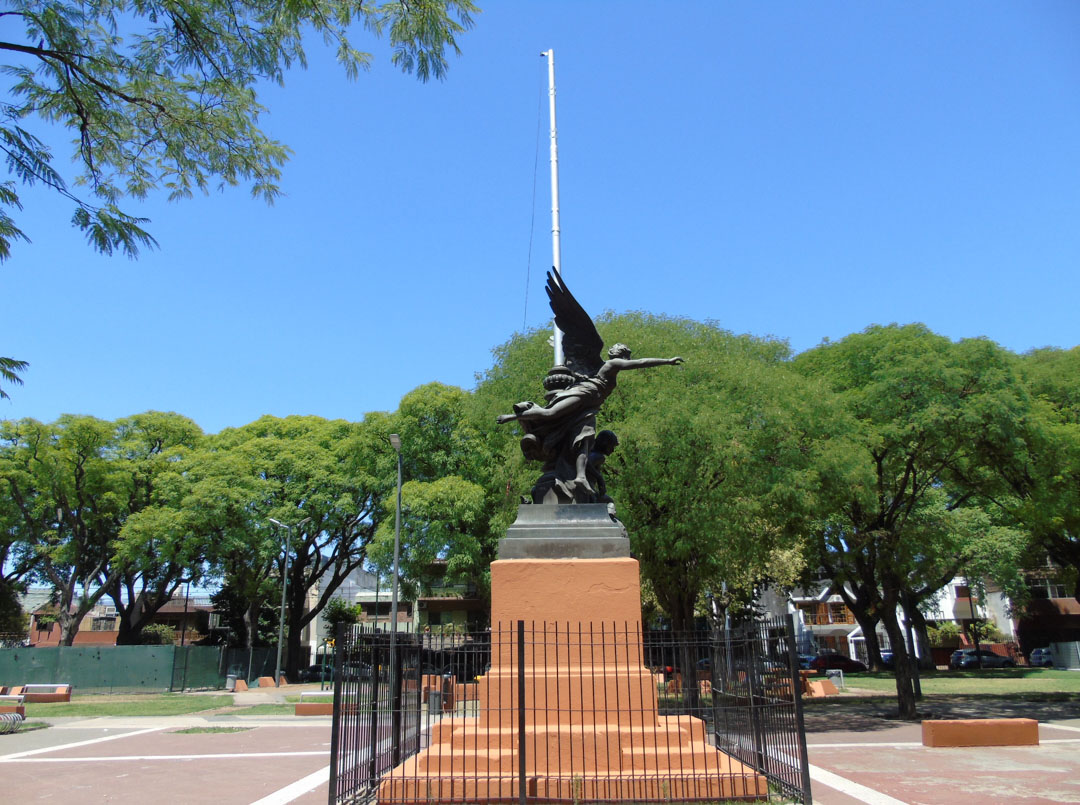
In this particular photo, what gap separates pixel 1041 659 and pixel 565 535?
45.0 meters

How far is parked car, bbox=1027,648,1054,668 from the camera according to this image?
41.7 metres

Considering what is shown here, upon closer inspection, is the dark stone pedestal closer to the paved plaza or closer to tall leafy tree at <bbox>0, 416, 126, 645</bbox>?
the paved plaza

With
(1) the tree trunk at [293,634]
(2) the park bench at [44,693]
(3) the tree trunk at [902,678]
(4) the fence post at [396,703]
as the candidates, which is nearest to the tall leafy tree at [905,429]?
(3) the tree trunk at [902,678]

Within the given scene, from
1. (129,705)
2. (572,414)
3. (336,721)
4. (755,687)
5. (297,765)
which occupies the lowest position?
(129,705)

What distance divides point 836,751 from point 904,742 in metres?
1.94

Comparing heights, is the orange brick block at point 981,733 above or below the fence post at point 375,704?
below

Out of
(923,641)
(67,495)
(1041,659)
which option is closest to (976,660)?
A: (1041,659)

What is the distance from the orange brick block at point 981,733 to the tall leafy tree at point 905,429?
4784 millimetres

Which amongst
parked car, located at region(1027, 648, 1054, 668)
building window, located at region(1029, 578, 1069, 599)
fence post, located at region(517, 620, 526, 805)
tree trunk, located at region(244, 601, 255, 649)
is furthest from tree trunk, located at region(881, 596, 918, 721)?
building window, located at region(1029, 578, 1069, 599)

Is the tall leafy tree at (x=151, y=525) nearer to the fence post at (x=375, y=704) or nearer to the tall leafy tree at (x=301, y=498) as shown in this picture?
the tall leafy tree at (x=301, y=498)

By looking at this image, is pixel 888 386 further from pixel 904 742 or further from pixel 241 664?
pixel 241 664

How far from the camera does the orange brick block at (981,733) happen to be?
1220 centimetres

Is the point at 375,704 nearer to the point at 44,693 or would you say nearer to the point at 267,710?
the point at 267,710

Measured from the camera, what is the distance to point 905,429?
1769 centimetres
